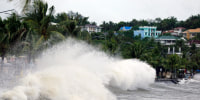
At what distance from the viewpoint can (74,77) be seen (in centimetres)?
1875

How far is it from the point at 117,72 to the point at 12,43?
9.67m

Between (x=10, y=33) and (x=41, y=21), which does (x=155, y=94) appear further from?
(x=10, y=33)

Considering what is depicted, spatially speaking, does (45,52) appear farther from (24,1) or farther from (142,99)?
(24,1)

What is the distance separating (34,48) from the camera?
2762 centimetres

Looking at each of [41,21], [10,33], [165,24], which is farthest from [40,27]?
[165,24]

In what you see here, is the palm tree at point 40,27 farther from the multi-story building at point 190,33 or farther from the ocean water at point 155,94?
the multi-story building at point 190,33

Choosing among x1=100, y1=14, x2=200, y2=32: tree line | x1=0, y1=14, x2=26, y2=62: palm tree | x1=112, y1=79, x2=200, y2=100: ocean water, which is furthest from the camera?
x1=100, y1=14, x2=200, y2=32: tree line

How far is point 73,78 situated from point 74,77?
0.41 m

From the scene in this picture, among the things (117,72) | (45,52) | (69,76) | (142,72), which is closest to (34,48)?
(45,52)

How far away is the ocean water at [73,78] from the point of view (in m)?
14.6

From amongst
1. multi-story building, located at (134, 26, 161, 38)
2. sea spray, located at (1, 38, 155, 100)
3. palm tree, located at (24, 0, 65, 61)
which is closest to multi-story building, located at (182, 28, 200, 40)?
multi-story building, located at (134, 26, 161, 38)

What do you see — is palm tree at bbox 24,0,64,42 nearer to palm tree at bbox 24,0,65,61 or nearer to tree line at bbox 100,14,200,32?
palm tree at bbox 24,0,65,61

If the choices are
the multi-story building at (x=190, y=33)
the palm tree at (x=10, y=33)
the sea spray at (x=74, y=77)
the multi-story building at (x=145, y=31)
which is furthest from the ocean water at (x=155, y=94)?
the multi-story building at (x=190, y=33)

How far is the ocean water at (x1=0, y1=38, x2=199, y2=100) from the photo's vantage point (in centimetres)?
1462
